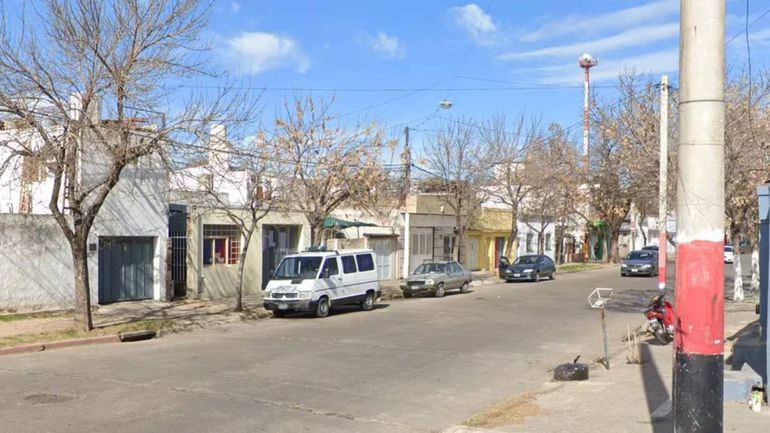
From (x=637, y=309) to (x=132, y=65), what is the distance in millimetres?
17133

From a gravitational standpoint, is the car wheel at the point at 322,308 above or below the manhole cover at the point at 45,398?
below

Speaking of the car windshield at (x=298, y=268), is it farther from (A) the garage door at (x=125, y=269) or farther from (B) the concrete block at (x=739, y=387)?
(B) the concrete block at (x=739, y=387)

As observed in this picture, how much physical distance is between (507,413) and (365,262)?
48.6ft

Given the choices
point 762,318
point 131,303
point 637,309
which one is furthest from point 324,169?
point 762,318

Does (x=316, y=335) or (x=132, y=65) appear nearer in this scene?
(x=132, y=65)

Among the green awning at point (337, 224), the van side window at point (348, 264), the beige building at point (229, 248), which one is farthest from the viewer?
the green awning at point (337, 224)

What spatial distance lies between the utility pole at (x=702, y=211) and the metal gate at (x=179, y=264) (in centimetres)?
2160

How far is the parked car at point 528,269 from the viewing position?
3684cm

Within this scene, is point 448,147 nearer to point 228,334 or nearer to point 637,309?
point 637,309

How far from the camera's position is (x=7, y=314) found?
60.5ft

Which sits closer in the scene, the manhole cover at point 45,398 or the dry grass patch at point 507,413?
the dry grass patch at point 507,413

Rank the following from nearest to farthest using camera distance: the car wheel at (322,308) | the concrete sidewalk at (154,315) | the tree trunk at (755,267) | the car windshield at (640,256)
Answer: the concrete sidewalk at (154,315)
the car wheel at (322,308)
the tree trunk at (755,267)
the car windshield at (640,256)

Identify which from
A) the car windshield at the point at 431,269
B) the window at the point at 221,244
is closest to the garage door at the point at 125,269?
the window at the point at 221,244

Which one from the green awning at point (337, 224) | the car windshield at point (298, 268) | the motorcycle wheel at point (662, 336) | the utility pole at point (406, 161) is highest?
the utility pole at point (406, 161)
